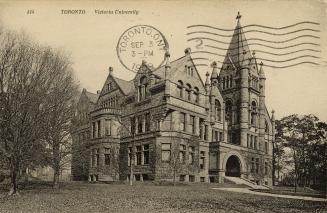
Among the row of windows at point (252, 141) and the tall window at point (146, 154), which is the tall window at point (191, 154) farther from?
the row of windows at point (252, 141)

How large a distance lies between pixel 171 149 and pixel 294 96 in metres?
10.4

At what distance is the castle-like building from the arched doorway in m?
0.09

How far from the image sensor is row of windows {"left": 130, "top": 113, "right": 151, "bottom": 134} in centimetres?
2836

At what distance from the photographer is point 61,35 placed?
17000 millimetres

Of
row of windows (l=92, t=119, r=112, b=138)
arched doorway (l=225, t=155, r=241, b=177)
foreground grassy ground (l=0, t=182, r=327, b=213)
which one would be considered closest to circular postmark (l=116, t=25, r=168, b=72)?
foreground grassy ground (l=0, t=182, r=327, b=213)

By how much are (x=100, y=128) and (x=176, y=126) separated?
6.78 m

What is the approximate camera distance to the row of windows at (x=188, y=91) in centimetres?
2769

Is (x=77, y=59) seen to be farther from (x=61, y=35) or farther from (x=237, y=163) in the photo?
(x=237, y=163)

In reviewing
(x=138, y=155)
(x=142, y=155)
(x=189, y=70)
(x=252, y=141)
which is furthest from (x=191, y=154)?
(x=252, y=141)

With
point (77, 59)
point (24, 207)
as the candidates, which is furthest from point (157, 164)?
point (24, 207)

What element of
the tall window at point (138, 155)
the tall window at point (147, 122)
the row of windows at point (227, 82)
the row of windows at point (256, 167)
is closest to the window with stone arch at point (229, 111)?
the row of windows at point (227, 82)

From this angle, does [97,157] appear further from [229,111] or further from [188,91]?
[229,111]

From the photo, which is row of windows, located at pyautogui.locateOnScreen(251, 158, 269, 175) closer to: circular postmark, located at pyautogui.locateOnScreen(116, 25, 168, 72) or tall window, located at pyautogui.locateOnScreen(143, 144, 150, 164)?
tall window, located at pyautogui.locateOnScreen(143, 144, 150, 164)

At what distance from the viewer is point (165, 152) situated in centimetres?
2639
